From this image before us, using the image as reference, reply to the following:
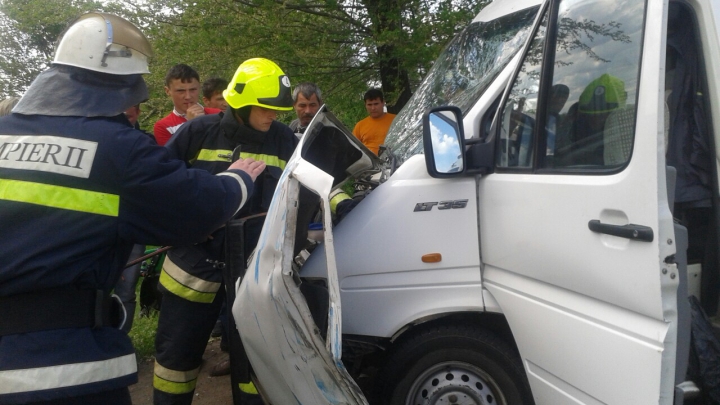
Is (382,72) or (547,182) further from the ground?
(382,72)

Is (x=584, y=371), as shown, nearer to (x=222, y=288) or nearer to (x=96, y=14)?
(x=222, y=288)

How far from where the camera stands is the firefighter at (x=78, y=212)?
5.70 ft

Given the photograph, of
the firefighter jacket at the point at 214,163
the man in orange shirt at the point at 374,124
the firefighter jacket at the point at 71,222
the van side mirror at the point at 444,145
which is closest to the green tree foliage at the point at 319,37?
the man in orange shirt at the point at 374,124

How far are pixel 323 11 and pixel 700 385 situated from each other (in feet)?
17.1

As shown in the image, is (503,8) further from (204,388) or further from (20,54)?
(20,54)

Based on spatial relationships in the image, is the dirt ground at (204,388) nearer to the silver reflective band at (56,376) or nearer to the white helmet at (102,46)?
the silver reflective band at (56,376)

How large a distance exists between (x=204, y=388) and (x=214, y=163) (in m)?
1.79

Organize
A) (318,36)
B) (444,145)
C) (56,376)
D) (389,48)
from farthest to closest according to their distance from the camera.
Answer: (318,36) → (389,48) → (444,145) → (56,376)

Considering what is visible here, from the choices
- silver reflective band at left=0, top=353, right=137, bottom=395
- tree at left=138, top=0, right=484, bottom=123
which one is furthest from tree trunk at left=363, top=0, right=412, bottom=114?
silver reflective band at left=0, top=353, right=137, bottom=395

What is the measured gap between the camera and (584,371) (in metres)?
1.97

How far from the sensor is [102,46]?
6.42ft

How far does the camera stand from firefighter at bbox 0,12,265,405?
5.70 ft

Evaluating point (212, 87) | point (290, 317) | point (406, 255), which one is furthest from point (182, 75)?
point (290, 317)

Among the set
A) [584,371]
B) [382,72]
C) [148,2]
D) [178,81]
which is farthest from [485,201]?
[148,2]
